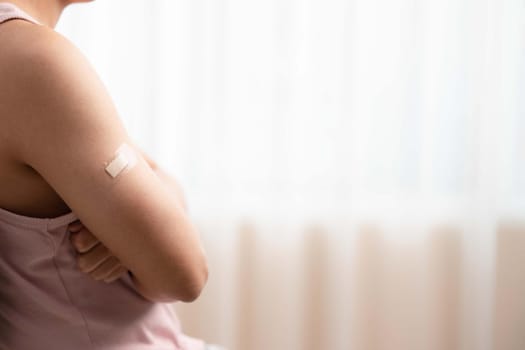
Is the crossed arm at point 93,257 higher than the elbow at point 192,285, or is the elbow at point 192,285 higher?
the crossed arm at point 93,257

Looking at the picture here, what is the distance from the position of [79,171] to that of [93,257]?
0.12m

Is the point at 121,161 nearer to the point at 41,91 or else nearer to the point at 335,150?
the point at 41,91

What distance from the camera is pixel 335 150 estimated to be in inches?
84.1

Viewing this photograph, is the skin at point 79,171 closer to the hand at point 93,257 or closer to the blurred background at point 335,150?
the hand at point 93,257

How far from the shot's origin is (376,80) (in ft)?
7.01

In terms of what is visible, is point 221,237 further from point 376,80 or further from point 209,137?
point 376,80

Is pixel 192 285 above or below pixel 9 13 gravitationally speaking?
below

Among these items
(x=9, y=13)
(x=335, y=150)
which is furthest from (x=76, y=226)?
(x=335, y=150)

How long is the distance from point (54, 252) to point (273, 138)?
1.29 metres

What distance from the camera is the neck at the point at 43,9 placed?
939mm

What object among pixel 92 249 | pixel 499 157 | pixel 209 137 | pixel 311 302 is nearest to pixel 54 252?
pixel 92 249

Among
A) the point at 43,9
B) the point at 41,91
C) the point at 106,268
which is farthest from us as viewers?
the point at 43,9

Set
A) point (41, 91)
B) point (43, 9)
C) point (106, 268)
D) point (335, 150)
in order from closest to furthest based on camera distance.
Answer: point (41, 91) < point (106, 268) < point (43, 9) < point (335, 150)

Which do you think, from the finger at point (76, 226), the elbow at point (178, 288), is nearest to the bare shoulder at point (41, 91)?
the finger at point (76, 226)
